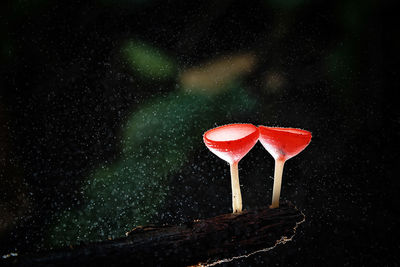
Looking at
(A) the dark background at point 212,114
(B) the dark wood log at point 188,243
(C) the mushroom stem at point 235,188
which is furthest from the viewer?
(A) the dark background at point 212,114

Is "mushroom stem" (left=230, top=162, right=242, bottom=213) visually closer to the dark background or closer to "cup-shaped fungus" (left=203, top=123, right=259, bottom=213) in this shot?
"cup-shaped fungus" (left=203, top=123, right=259, bottom=213)

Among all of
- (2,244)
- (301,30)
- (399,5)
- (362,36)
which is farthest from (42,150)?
(399,5)

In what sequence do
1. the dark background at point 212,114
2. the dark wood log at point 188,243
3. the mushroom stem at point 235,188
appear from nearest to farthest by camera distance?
the dark wood log at point 188,243 < the mushroom stem at point 235,188 < the dark background at point 212,114

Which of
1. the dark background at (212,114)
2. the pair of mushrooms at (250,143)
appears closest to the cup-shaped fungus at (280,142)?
the pair of mushrooms at (250,143)

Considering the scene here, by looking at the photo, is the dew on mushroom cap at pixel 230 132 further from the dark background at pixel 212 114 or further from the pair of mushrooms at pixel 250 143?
the dark background at pixel 212 114

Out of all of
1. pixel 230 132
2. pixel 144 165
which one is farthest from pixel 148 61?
pixel 230 132
